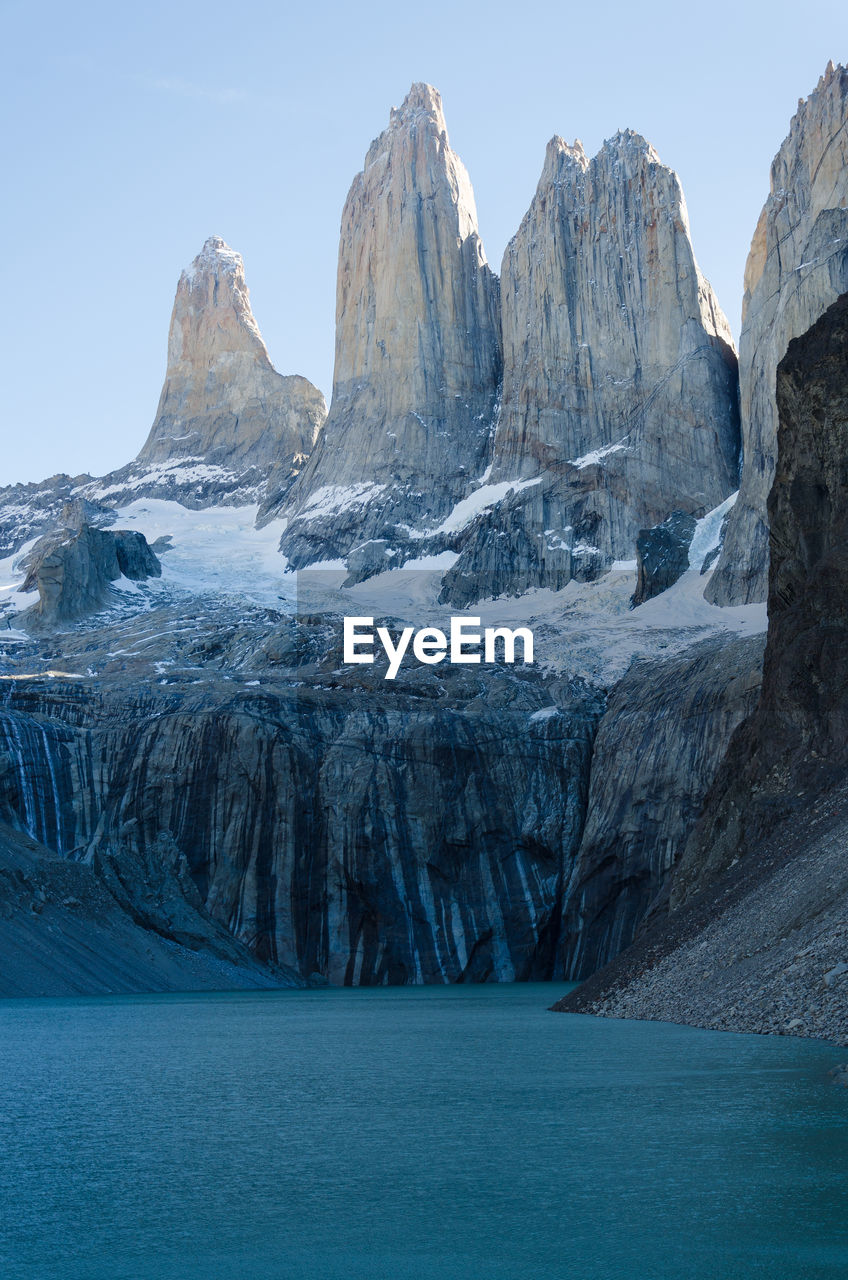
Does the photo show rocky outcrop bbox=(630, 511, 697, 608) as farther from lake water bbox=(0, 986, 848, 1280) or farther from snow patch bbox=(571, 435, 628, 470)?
lake water bbox=(0, 986, 848, 1280)

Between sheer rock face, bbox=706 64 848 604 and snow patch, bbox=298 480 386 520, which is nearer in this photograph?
sheer rock face, bbox=706 64 848 604

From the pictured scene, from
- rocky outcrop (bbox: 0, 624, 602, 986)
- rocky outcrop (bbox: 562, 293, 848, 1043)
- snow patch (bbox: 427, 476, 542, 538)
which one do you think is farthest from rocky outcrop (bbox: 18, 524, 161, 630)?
rocky outcrop (bbox: 562, 293, 848, 1043)

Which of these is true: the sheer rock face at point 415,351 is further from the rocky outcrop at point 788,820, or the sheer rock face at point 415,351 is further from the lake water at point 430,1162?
the lake water at point 430,1162

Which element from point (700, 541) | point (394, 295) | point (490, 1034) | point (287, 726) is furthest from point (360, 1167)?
point (394, 295)

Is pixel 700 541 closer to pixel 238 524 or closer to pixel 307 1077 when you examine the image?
pixel 238 524

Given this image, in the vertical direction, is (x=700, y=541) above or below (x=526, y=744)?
above

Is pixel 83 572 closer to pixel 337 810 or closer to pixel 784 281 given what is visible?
pixel 337 810
